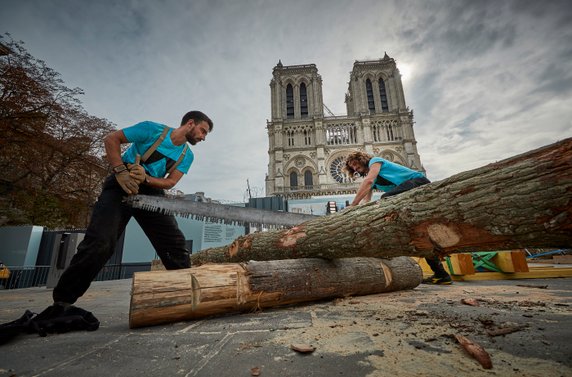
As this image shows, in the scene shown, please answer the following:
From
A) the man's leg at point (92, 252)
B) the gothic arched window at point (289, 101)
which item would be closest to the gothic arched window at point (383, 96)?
the gothic arched window at point (289, 101)

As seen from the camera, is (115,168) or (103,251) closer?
(103,251)

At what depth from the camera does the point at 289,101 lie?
138 ft

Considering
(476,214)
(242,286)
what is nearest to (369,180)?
(476,214)

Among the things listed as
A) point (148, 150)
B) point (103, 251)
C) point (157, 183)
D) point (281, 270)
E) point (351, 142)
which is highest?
point (351, 142)

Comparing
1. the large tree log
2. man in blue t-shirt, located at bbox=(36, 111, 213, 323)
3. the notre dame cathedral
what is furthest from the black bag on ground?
the notre dame cathedral

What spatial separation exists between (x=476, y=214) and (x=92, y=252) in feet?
9.44

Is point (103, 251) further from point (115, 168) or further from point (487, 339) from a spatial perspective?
point (487, 339)

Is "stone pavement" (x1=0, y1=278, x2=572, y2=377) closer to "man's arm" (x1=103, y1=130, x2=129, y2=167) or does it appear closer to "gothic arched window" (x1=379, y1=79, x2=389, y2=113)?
"man's arm" (x1=103, y1=130, x2=129, y2=167)

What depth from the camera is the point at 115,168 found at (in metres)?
2.36

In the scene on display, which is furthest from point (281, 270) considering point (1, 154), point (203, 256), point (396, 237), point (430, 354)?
point (1, 154)

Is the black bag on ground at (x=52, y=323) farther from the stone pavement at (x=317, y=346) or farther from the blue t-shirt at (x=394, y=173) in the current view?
the blue t-shirt at (x=394, y=173)

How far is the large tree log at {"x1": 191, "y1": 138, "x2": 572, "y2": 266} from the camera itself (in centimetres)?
124

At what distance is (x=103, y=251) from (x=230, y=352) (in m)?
1.54

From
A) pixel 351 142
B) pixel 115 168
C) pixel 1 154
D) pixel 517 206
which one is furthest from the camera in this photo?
pixel 351 142
